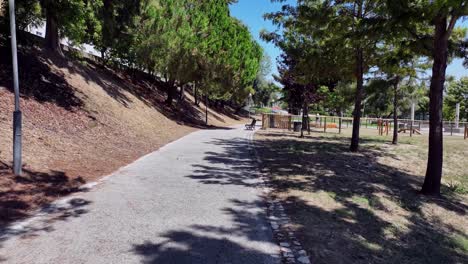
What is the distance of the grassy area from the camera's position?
513 centimetres

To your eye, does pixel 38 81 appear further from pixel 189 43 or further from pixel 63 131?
pixel 189 43

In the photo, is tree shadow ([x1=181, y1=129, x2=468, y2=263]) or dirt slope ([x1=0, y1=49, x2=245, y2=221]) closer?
tree shadow ([x1=181, y1=129, x2=468, y2=263])

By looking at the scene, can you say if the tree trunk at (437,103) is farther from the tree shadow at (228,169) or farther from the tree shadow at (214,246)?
the tree shadow at (214,246)

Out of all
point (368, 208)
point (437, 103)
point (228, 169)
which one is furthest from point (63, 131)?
point (437, 103)

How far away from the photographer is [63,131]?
10039 mm

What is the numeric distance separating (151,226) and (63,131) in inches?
240

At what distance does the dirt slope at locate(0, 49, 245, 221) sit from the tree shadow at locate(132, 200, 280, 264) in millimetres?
2253

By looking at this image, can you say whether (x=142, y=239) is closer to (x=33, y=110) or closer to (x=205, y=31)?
(x=33, y=110)

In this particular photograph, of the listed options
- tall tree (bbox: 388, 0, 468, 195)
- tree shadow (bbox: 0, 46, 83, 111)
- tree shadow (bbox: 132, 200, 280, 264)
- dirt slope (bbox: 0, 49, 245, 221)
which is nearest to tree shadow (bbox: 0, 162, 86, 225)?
dirt slope (bbox: 0, 49, 245, 221)

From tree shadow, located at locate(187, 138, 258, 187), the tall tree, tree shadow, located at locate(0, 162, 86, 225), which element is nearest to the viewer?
tree shadow, located at locate(0, 162, 86, 225)

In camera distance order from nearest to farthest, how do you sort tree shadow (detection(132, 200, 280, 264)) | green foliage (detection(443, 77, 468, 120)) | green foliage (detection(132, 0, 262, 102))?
tree shadow (detection(132, 200, 280, 264)) → green foliage (detection(132, 0, 262, 102)) → green foliage (detection(443, 77, 468, 120))

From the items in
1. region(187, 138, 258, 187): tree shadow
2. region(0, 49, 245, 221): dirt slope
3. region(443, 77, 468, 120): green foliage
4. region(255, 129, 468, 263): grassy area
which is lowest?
region(255, 129, 468, 263): grassy area

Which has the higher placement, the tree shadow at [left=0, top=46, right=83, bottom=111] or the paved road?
the tree shadow at [left=0, top=46, right=83, bottom=111]

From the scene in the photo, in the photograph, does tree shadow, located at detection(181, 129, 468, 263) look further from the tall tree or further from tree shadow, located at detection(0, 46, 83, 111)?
tree shadow, located at detection(0, 46, 83, 111)
